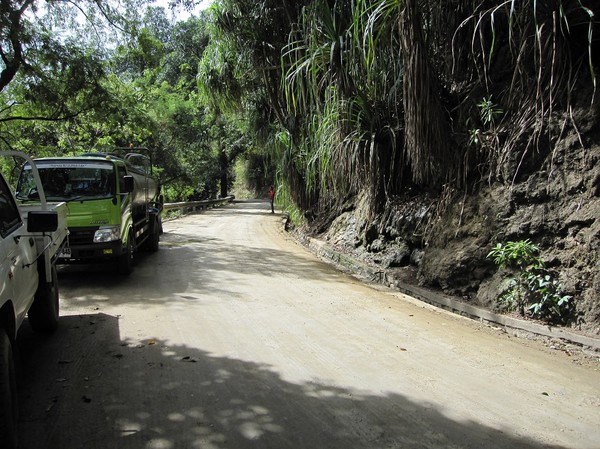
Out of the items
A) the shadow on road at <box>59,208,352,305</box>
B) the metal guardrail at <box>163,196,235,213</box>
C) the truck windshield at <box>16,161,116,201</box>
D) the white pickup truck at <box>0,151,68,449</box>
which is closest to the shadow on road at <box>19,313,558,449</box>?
the white pickup truck at <box>0,151,68,449</box>

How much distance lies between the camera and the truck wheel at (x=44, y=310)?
199 inches

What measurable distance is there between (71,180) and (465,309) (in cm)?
695

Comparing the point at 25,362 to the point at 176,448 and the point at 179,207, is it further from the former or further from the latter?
the point at 179,207

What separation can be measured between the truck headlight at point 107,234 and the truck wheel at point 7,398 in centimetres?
499

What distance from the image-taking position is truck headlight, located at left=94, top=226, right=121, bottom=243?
7.91 meters

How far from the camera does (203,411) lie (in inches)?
139

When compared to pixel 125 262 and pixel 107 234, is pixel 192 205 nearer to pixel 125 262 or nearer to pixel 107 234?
pixel 125 262

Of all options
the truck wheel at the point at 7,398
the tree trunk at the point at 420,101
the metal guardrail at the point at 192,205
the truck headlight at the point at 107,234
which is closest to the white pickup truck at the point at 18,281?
the truck wheel at the point at 7,398

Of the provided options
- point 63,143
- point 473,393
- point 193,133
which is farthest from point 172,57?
point 473,393

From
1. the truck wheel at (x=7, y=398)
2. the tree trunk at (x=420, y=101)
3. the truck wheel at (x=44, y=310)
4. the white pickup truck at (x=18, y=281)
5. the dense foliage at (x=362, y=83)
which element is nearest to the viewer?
the truck wheel at (x=7, y=398)

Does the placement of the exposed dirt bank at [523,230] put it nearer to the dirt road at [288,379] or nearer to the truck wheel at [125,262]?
the dirt road at [288,379]

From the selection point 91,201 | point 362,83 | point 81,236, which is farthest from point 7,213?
point 362,83

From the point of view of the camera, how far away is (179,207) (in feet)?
84.0

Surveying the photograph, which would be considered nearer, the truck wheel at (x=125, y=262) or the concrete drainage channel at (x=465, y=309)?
the concrete drainage channel at (x=465, y=309)
